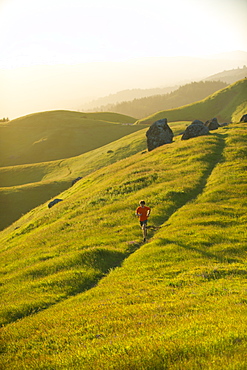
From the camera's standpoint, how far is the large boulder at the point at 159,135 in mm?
66812

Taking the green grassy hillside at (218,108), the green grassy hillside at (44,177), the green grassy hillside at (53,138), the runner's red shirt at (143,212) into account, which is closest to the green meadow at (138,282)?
the runner's red shirt at (143,212)

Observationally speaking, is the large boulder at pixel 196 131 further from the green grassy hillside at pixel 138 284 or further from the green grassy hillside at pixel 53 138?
the green grassy hillside at pixel 53 138

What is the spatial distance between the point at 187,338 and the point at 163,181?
99.7 feet

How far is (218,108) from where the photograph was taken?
168000 mm

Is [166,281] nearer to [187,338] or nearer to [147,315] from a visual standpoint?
[147,315]

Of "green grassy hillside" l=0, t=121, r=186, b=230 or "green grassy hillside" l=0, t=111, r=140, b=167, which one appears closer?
"green grassy hillside" l=0, t=121, r=186, b=230

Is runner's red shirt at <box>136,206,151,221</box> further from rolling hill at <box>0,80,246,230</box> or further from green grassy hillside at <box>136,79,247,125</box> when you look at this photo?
green grassy hillside at <box>136,79,247,125</box>

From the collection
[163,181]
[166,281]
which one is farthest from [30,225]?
[166,281]

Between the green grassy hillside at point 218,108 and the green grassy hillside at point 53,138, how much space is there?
2801cm

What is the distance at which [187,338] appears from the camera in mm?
8742

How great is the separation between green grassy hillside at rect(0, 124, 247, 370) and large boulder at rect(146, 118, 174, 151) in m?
28.5

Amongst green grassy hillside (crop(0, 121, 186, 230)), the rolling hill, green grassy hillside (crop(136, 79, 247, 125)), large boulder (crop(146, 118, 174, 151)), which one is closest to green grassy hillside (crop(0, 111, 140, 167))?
the rolling hill

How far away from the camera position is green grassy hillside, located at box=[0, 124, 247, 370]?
28.7ft

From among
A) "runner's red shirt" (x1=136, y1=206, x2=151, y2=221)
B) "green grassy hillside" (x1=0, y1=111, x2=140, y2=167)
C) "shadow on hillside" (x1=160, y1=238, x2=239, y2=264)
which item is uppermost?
"green grassy hillside" (x1=0, y1=111, x2=140, y2=167)
